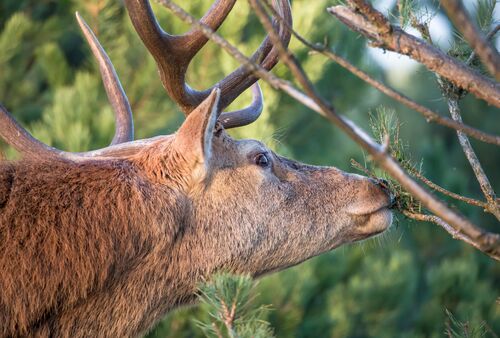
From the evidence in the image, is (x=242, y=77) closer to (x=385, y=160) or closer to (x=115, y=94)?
(x=115, y=94)

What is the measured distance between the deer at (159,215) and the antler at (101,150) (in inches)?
0.5

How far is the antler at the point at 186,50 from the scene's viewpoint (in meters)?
3.85

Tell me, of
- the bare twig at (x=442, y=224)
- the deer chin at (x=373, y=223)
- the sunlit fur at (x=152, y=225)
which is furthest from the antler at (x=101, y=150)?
the bare twig at (x=442, y=224)

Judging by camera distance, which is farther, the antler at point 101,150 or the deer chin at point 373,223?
the antler at point 101,150

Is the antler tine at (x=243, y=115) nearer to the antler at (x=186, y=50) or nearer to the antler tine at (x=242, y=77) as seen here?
the antler at (x=186, y=50)

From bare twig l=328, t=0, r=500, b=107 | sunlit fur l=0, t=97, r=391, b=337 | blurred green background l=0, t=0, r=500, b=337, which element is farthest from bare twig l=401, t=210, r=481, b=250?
blurred green background l=0, t=0, r=500, b=337

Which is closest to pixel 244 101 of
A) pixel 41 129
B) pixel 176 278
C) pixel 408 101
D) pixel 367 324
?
pixel 41 129

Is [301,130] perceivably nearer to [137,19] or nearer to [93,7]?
[93,7]

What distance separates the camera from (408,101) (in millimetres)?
A: 2439

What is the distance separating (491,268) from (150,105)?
23.5 feet

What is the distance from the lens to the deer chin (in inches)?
151

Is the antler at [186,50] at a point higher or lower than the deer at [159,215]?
higher

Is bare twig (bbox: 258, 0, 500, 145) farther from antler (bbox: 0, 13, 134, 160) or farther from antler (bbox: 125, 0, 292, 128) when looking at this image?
antler (bbox: 0, 13, 134, 160)

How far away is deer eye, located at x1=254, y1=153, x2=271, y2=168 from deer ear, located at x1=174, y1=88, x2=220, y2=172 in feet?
0.90
